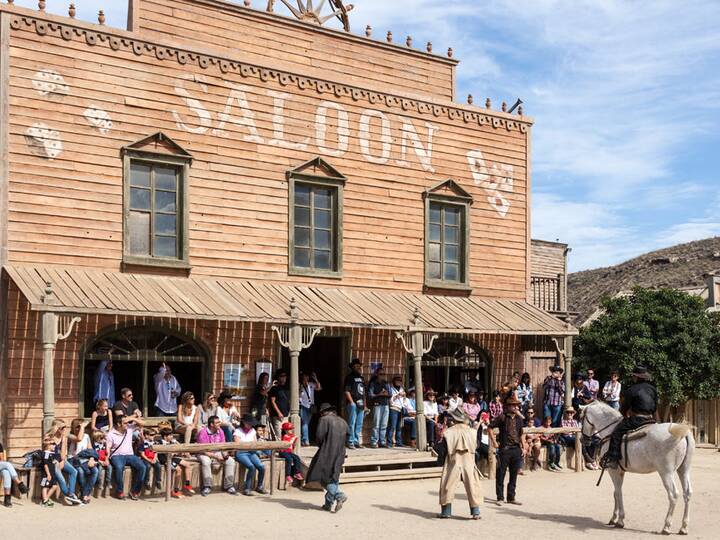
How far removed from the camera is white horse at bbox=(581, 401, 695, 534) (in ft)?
40.8

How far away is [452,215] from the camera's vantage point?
21922 millimetres

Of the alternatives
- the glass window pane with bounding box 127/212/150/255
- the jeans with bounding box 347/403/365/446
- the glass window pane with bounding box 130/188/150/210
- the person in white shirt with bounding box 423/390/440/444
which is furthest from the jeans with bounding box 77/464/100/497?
the person in white shirt with bounding box 423/390/440/444

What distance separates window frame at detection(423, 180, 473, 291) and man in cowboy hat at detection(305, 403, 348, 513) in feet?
24.9

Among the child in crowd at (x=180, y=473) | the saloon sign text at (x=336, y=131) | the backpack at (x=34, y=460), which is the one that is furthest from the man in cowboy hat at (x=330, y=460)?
the saloon sign text at (x=336, y=131)

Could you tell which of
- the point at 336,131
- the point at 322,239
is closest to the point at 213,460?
the point at 322,239

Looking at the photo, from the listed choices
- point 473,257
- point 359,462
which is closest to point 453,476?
point 359,462

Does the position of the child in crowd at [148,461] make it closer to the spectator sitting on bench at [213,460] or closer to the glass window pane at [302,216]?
the spectator sitting on bench at [213,460]

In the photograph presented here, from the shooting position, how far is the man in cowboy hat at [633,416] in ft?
43.1

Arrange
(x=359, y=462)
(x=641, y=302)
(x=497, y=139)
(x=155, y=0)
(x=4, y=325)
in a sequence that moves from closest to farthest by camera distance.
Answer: (x=4, y=325)
(x=359, y=462)
(x=155, y=0)
(x=497, y=139)
(x=641, y=302)

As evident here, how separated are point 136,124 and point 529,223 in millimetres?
9520

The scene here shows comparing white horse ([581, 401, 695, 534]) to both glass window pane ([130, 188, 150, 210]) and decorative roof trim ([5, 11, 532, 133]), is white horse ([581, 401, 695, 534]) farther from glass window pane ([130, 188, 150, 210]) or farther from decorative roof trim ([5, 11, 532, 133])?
decorative roof trim ([5, 11, 532, 133])

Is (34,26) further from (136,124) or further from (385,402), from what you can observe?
(385,402)

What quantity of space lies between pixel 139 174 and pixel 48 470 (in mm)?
6107

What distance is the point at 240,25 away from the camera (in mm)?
19703
